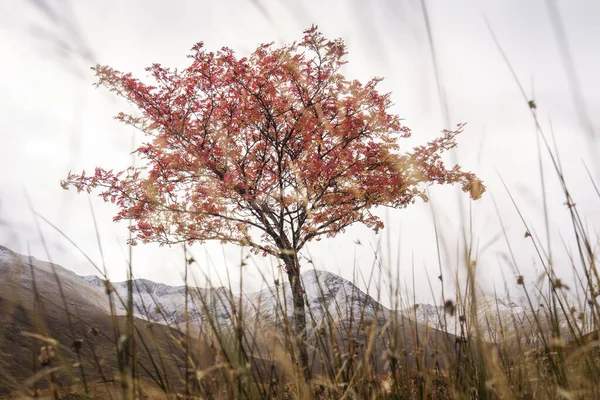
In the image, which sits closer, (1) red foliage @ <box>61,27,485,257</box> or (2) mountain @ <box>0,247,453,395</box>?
(2) mountain @ <box>0,247,453,395</box>

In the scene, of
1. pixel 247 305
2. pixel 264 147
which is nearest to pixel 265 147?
pixel 264 147

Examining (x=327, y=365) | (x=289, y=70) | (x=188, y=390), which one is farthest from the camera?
(x=289, y=70)

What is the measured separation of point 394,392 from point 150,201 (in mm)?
6700

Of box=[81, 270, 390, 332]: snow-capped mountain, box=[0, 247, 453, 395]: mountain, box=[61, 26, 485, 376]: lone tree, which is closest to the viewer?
box=[0, 247, 453, 395]: mountain

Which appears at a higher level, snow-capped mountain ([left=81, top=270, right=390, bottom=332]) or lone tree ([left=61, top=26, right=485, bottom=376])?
lone tree ([left=61, top=26, right=485, bottom=376])

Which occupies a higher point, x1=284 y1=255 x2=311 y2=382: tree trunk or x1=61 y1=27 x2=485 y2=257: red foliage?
x1=61 y1=27 x2=485 y2=257: red foliage

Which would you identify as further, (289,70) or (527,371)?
(289,70)

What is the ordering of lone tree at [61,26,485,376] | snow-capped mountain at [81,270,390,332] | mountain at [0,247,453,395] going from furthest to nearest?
lone tree at [61,26,485,376] → snow-capped mountain at [81,270,390,332] → mountain at [0,247,453,395]

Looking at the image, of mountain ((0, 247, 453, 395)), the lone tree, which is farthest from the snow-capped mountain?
the lone tree

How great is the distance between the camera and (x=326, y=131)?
7637mm

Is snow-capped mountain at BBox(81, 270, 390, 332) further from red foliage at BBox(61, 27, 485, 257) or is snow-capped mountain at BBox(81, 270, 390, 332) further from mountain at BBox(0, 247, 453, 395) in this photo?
red foliage at BBox(61, 27, 485, 257)

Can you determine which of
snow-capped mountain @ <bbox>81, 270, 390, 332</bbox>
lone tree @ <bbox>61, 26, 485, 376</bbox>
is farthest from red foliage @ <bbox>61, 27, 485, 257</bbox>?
snow-capped mountain @ <bbox>81, 270, 390, 332</bbox>

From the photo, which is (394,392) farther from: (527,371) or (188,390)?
(188,390)

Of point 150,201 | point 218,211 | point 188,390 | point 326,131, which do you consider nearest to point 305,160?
point 326,131
